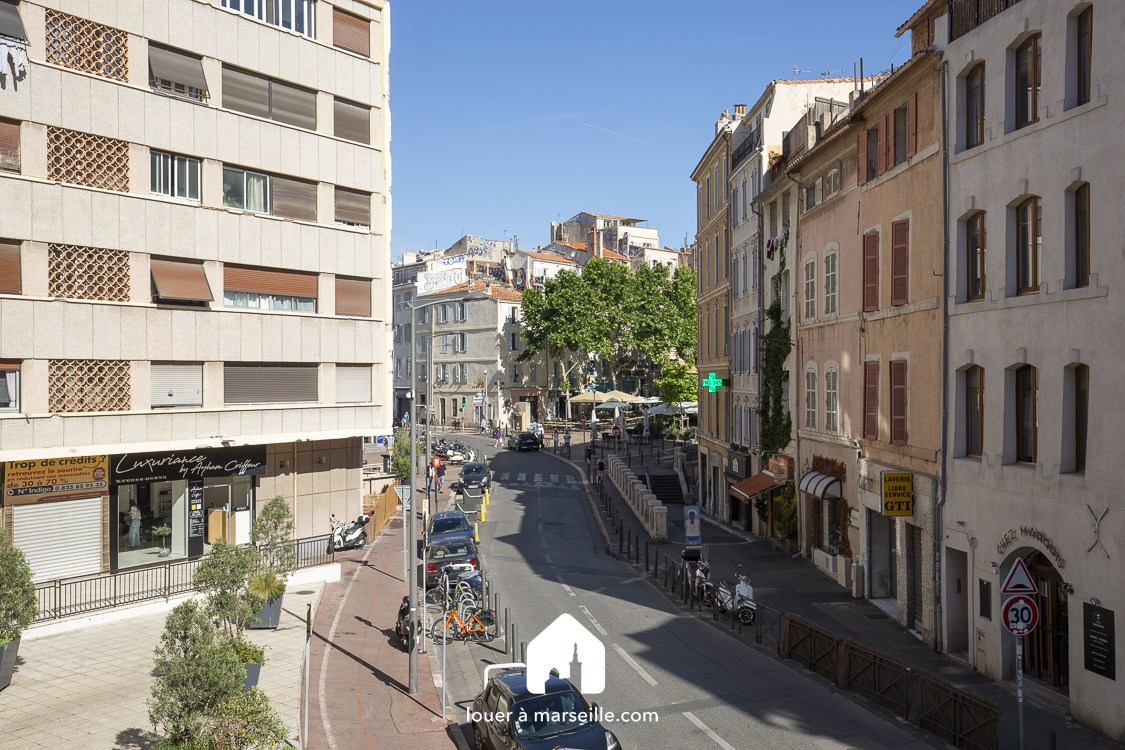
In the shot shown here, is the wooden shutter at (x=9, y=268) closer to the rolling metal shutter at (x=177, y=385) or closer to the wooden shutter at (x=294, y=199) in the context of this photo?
the rolling metal shutter at (x=177, y=385)

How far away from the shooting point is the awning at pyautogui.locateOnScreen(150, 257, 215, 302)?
26172mm

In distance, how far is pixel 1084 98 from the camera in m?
15.9

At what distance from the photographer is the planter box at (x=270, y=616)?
2116 centimetres

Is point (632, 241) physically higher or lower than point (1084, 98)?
higher

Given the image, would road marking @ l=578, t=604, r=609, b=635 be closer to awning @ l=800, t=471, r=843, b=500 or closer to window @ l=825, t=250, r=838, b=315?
awning @ l=800, t=471, r=843, b=500

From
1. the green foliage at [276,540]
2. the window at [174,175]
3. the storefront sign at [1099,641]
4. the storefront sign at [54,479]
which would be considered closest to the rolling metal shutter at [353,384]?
the window at [174,175]

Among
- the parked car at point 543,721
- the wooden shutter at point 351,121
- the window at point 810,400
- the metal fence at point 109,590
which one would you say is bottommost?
the metal fence at point 109,590

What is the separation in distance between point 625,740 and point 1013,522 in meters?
8.93

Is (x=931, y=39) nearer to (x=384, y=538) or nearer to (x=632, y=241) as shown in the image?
(x=384, y=538)

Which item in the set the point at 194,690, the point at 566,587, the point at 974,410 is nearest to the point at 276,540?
the point at 566,587

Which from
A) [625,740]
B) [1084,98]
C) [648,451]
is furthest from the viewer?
[648,451]

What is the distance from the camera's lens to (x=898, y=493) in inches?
853

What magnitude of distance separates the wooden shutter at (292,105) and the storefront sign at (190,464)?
11103mm

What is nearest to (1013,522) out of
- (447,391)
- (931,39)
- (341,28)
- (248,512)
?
(931,39)
